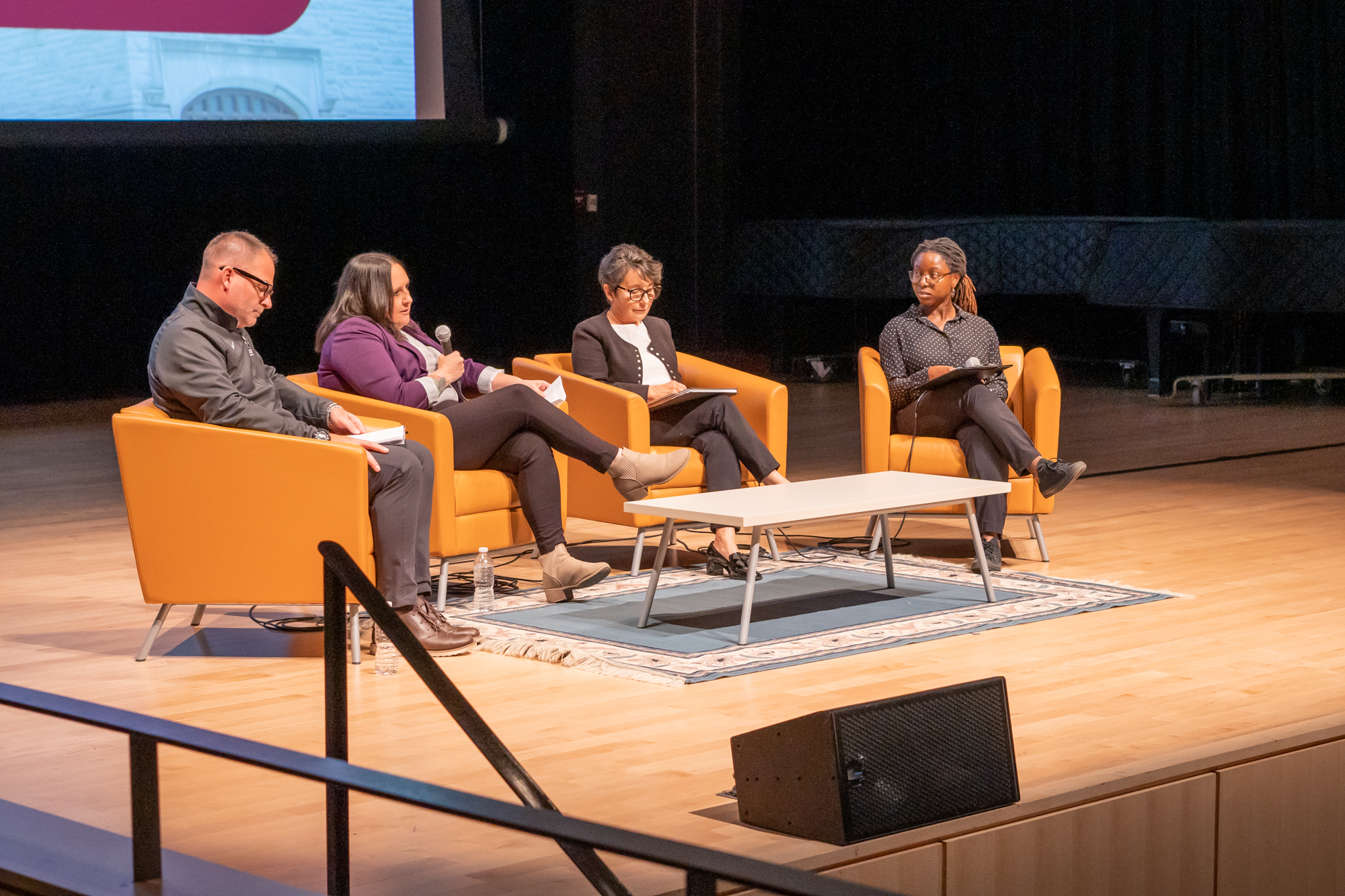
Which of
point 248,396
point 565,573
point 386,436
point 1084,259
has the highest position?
point 1084,259

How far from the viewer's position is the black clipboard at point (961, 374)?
18.4ft

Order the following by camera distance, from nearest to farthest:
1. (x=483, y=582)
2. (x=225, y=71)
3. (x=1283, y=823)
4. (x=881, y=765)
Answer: (x=881, y=765) → (x=1283, y=823) → (x=483, y=582) → (x=225, y=71)

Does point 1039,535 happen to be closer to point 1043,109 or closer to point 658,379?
A: point 658,379

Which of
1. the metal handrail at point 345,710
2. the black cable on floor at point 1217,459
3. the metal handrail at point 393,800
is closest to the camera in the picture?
the metal handrail at point 393,800

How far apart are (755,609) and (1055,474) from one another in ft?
3.93

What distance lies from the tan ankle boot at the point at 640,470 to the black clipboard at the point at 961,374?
99cm

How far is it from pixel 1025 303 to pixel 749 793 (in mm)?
8901

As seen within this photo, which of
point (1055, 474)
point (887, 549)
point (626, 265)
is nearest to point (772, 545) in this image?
point (887, 549)

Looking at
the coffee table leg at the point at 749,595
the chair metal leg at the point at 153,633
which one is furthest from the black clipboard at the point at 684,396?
the chair metal leg at the point at 153,633

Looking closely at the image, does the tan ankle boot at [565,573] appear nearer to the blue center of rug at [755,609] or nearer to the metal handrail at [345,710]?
the blue center of rug at [755,609]

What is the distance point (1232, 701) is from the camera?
3.82 m

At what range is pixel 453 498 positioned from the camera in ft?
16.0

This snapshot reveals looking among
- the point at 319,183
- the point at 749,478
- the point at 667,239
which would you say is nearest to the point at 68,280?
the point at 319,183

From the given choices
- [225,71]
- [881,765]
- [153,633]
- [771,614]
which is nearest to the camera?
[881,765]
